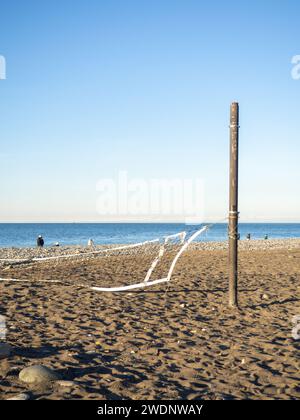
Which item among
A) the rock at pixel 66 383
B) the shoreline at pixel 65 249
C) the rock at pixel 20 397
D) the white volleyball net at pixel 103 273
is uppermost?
the rock at pixel 20 397

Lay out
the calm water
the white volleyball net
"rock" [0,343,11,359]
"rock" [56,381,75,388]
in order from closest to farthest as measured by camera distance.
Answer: "rock" [56,381,75,388]
"rock" [0,343,11,359]
the white volleyball net
the calm water

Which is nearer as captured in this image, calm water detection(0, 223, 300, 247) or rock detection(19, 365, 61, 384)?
rock detection(19, 365, 61, 384)

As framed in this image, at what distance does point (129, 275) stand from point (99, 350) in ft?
25.9

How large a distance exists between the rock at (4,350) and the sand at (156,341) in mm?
93

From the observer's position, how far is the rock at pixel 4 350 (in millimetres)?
5698

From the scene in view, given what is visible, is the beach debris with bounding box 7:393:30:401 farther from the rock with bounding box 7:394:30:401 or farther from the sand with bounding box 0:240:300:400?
the sand with bounding box 0:240:300:400

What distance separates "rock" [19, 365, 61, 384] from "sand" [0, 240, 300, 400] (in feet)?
0.33

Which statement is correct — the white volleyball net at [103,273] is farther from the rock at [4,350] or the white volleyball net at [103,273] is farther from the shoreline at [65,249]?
the shoreline at [65,249]

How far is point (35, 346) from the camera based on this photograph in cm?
626

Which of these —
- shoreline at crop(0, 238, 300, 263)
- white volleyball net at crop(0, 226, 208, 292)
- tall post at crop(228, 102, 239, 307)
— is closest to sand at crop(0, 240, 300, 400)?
white volleyball net at crop(0, 226, 208, 292)

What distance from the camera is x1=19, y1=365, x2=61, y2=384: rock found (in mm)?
4832

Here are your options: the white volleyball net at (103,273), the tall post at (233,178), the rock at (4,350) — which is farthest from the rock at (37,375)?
the white volleyball net at (103,273)

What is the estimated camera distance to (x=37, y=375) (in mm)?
4863

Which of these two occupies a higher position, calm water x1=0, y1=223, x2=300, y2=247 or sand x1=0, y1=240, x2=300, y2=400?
sand x1=0, y1=240, x2=300, y2=400
